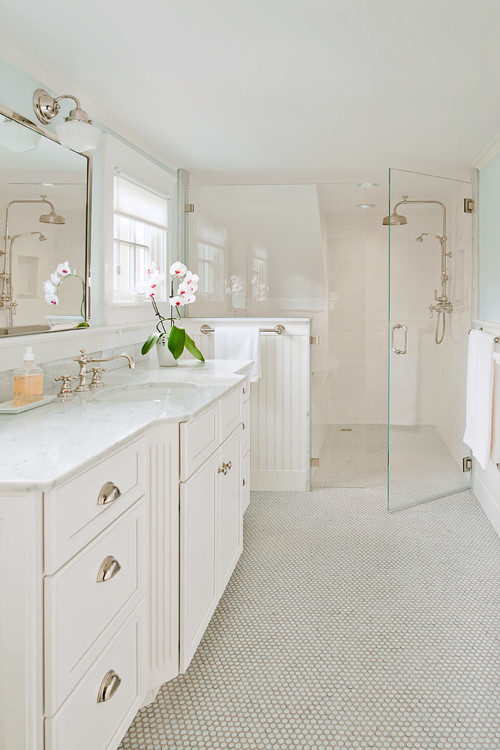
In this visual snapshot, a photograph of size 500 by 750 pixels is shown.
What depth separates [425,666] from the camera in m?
2.00

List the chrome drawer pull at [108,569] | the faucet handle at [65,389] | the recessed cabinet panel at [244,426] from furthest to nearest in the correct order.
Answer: the recessed cabinet panel at [244,426] < the faucet handle at [65,389] < the chrome drawer pull at [108,569]

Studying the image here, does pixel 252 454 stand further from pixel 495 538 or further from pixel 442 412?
pixel 495 538

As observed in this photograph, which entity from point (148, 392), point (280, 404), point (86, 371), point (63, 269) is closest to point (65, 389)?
point (86, 371)

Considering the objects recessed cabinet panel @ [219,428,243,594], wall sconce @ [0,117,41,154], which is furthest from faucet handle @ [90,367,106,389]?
wall sconce @ [0,117,41,154]

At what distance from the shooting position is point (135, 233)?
3.16 m

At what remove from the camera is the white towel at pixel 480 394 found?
10.4ft

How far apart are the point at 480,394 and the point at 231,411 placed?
1564 mm

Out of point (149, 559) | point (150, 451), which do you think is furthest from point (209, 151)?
point (149, 559)

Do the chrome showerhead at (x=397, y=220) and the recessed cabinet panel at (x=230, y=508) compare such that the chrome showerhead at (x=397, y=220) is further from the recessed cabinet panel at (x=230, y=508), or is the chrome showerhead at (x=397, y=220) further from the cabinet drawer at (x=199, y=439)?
the cabinet drawer at (x=199, y=439)

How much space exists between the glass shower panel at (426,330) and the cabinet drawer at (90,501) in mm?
2278

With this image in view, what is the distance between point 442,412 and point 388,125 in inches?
67.6

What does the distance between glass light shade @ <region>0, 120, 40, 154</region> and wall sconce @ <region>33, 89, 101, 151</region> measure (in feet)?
0.30

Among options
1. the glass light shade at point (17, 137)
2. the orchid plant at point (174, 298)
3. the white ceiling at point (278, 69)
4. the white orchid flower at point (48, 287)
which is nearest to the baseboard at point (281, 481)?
the orchid plant at point (174, 298)

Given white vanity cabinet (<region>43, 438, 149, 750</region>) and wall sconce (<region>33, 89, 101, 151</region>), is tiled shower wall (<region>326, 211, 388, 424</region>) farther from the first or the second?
white vanity cabinet (<region>43, 438, 149, 750</region>)
